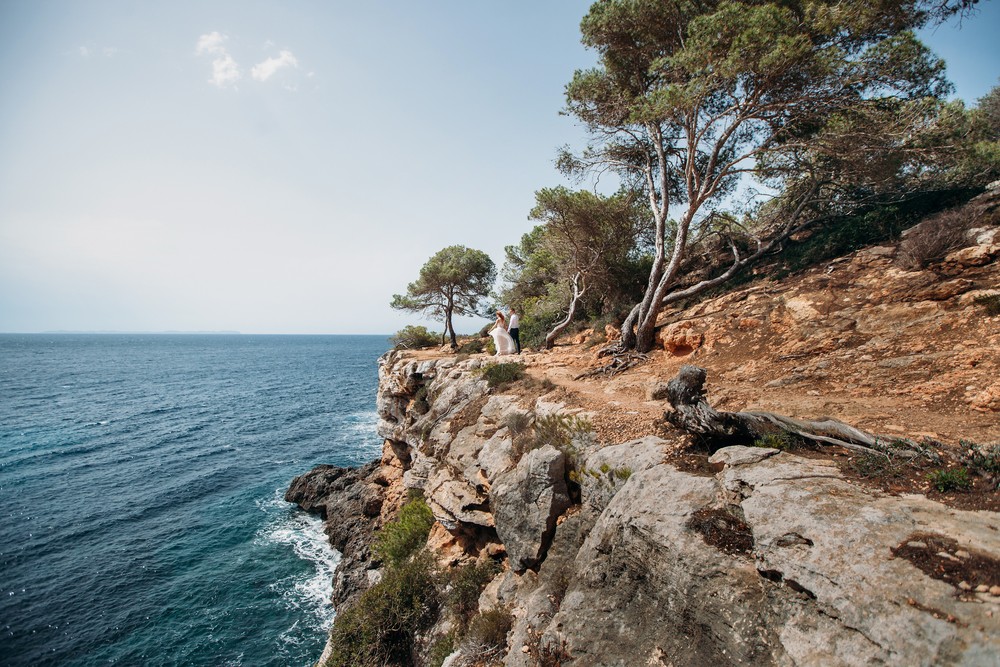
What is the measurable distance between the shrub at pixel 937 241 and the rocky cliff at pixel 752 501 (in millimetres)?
433

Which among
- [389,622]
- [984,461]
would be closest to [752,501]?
[984,461]

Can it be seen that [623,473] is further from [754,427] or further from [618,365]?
[618,365]

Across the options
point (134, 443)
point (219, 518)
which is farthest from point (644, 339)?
point (134, 443)

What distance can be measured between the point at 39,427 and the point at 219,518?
29.8 metres

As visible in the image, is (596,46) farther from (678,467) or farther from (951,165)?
(678,467)

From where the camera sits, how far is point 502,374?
14.5m

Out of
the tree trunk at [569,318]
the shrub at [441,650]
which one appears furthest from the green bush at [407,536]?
the tree trunk at [569,318]

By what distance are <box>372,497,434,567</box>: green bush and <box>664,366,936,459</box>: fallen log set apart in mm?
9235

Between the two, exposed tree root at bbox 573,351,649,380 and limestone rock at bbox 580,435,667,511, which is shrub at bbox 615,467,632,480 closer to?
limestone rock at bbox 580,435,667,511

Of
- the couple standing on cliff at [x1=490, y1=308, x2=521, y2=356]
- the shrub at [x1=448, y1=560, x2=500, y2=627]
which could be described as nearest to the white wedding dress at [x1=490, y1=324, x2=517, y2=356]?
the couple standing on cliff at [x1=490, y1=308, x2=521, y2=356]

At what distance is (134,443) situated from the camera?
33.1 metres

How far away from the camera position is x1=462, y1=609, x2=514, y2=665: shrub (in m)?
7.45

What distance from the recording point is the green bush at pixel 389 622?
10062mm

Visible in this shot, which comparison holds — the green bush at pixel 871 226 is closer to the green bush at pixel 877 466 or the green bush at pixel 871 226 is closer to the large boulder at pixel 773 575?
the green bush at pixel 877 466
